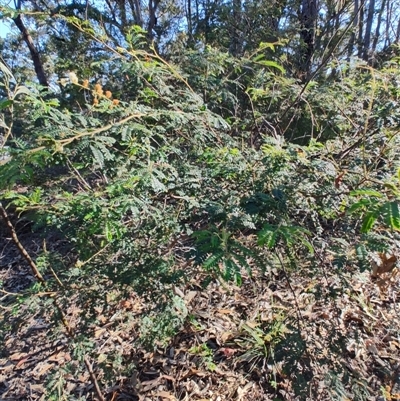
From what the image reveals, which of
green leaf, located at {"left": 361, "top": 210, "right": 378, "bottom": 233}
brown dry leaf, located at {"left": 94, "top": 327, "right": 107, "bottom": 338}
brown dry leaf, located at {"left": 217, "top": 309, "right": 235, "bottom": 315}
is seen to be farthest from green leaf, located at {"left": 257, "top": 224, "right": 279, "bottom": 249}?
brown dry leaf, located at {"left": 94, "top": 327, "right": 107, "bottom": 338}

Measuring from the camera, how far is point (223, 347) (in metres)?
2.16

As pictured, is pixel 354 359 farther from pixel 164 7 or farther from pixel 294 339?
pixel 164 7

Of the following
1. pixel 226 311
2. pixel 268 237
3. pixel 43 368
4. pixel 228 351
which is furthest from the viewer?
pixel 226 311

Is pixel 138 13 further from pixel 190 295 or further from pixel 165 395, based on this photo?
pixel 165 395

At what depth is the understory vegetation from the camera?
3.66ft

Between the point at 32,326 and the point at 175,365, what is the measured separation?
1.37 metres

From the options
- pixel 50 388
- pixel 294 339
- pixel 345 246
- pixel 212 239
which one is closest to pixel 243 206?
pixel 212 239

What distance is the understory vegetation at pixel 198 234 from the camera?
111 cm

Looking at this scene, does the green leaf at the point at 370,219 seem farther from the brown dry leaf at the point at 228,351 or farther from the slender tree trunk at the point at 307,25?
the slender tree trunk at the point at 307,25

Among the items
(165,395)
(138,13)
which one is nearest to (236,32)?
(138,13)

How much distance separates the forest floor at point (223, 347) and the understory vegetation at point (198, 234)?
1 cm

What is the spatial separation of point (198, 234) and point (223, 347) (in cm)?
148

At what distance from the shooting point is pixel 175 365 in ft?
6.92

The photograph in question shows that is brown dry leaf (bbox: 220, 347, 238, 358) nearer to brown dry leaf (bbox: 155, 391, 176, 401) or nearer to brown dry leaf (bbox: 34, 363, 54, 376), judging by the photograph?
brown dry leaf (bbox: 155, 391, 176, 401)
